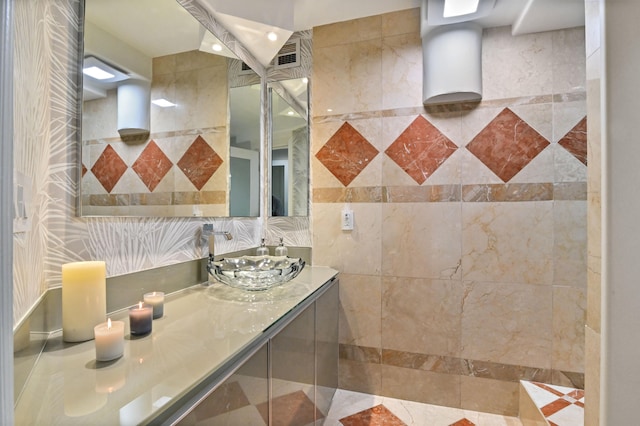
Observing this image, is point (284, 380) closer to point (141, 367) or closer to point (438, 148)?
point (141, 367)

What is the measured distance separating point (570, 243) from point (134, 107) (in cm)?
215

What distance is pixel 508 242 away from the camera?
66.2 inches

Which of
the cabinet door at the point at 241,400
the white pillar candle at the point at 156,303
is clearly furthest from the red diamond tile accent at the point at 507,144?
the white pillar candle at the point at 156,303

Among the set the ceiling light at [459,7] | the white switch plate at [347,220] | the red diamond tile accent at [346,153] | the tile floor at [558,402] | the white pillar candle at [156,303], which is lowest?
the tile floor at [558,402]

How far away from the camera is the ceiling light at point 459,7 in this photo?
144 centimetres

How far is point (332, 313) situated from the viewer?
1763mm

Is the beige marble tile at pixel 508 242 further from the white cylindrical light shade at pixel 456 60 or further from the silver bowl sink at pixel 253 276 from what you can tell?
the silver bowl sink at pixel 253 276

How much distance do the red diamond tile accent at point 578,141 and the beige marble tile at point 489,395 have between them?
4.21 feet

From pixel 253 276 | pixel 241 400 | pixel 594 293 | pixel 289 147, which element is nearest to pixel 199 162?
pixel 253 276

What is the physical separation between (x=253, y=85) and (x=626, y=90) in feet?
5.86

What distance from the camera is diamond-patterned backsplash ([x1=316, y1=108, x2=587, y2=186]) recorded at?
64.4 inches

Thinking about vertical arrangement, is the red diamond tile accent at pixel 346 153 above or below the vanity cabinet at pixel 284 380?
above

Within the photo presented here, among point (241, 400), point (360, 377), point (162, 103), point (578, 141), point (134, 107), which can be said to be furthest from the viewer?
point (360, 377)

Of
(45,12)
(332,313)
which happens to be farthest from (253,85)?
(332,313)
